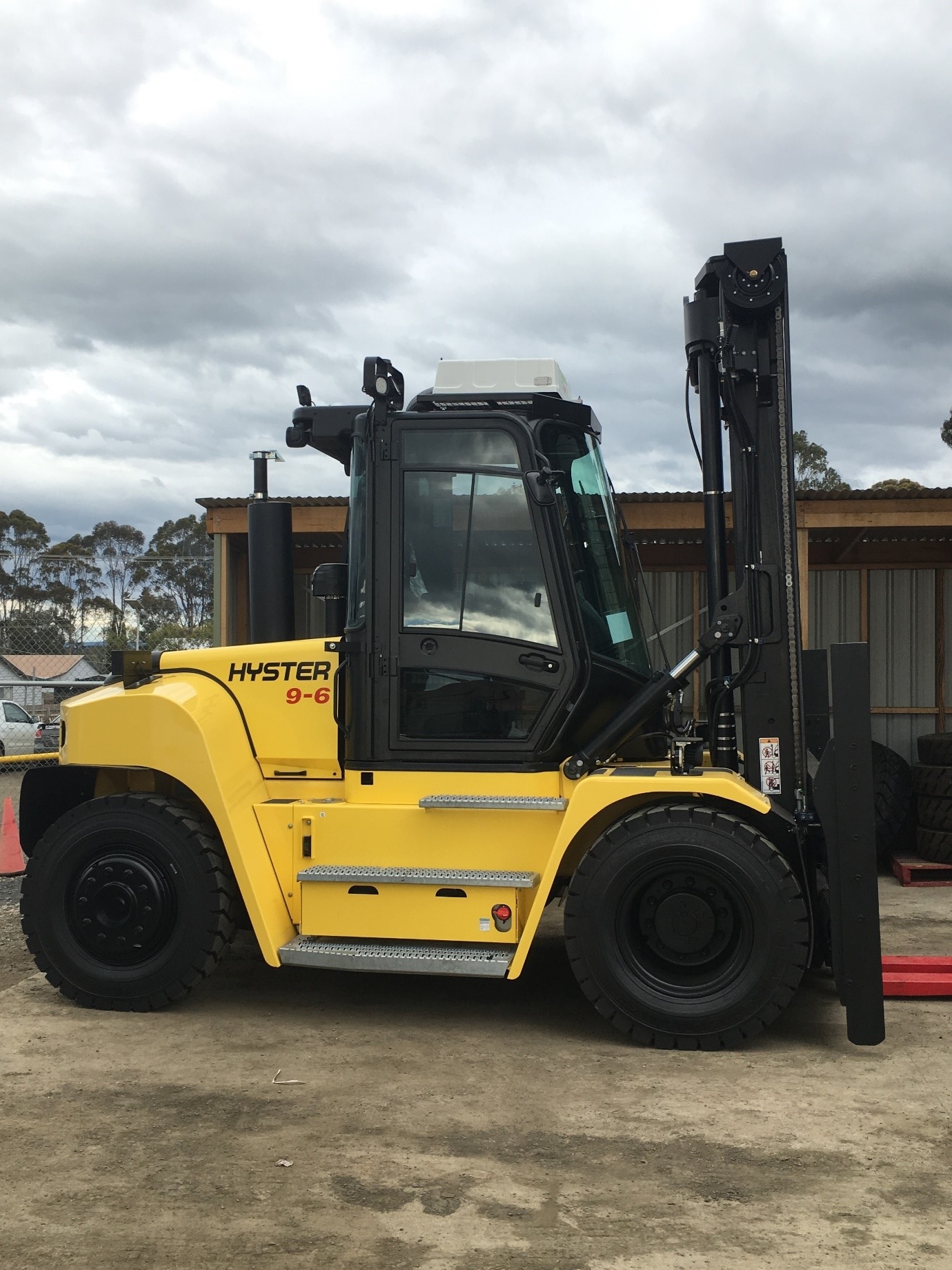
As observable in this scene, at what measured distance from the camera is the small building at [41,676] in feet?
68.8

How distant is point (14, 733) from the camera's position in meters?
20.5

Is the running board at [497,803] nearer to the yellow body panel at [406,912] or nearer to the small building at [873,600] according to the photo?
the yellow body panel at [406,912]

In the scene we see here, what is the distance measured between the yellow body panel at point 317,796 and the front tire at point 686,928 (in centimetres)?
17

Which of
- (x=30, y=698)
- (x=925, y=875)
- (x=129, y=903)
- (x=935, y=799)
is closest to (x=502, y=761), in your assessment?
(x=129, y=903)

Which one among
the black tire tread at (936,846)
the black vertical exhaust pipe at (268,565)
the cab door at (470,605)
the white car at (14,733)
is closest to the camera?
the cab door at (470,605)

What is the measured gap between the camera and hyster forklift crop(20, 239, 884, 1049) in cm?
533

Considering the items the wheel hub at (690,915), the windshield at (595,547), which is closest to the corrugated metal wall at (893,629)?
the windshield at (595,547)

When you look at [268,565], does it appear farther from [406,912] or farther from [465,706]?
[406,912]

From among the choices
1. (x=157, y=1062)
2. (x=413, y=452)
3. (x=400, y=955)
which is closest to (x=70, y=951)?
(x=157, y=1062)

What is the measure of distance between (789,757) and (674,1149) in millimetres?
2242

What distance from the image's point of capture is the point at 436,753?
18.8 feet

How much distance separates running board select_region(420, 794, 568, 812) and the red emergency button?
1.45 feet

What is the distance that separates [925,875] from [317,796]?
20.1ft

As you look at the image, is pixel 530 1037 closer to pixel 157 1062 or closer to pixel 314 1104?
pixel 314 1104
